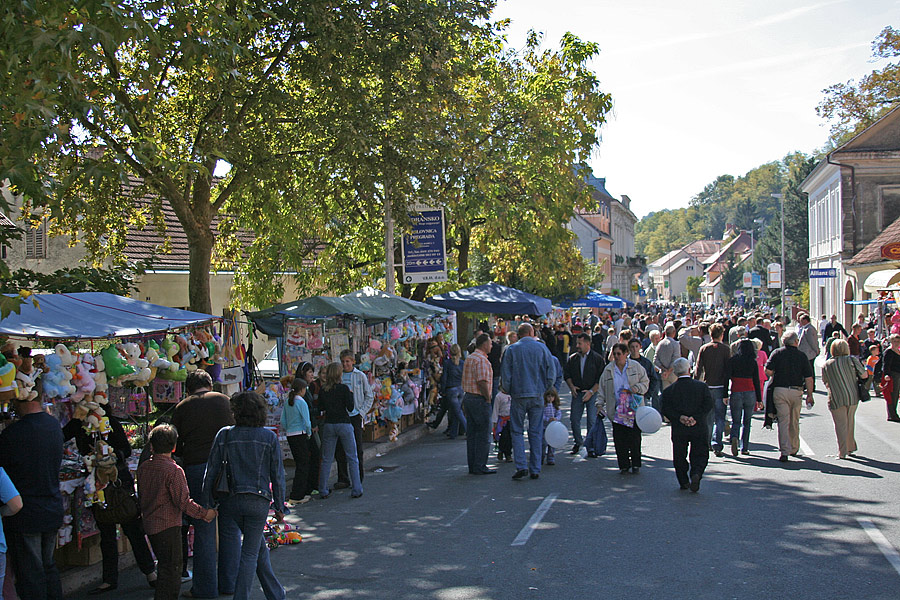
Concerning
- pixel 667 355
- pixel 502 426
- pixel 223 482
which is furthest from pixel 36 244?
pixel 223 482

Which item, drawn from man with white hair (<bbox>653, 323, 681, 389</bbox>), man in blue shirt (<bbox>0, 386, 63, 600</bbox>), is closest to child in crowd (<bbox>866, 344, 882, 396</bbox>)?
man with white hair (<bbox>653, 323, 681, 389</bbox>)

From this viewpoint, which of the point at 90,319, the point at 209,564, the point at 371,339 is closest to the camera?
the point at 209,564

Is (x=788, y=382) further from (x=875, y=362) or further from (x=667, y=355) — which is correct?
(x=875, y=362)

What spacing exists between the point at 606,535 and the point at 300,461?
4.09 meters

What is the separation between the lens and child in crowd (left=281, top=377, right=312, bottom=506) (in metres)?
10.3

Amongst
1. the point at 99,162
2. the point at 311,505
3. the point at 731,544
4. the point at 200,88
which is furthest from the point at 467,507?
the point at 200,88

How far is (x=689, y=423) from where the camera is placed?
9891 millimetres

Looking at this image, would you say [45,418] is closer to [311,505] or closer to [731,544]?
[311,505]

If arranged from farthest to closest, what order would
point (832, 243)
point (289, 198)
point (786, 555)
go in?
point (832, 243)
point (289, 198)
point (786, 555)

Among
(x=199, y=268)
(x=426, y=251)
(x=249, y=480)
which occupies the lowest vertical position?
(x=249, y=480)

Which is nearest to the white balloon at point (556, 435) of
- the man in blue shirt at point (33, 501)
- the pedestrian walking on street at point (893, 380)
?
the man in blue shirt at point (33, 501)

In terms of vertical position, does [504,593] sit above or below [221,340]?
below

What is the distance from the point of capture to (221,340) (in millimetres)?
10508

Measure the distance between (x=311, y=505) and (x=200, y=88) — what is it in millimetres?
6837
